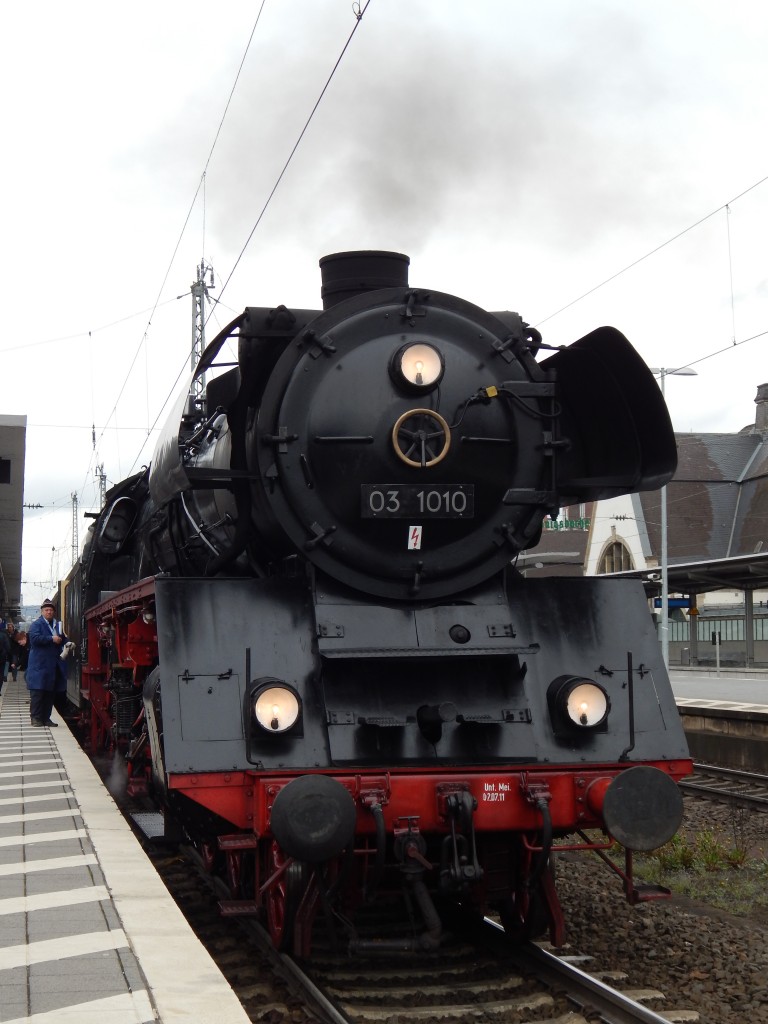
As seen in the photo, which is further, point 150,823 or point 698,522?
point 698,522

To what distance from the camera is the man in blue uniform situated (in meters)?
12.5

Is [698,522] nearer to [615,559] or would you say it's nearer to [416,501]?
[615,559]

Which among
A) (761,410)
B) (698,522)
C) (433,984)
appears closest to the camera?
(433,984)

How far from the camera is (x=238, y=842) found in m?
4.79

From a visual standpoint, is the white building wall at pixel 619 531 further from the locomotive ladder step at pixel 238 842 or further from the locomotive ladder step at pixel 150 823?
the locomotive ladder step at pixel 238 842

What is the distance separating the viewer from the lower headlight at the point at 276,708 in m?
4.84

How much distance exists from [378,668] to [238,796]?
0.90 metres

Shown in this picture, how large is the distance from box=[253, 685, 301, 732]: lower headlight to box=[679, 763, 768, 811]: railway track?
243 inches

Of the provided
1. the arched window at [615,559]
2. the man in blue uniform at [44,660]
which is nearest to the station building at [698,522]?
the arched window at [615,559]

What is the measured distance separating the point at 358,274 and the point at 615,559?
146 ft

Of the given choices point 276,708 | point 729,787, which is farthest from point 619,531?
point 276,708

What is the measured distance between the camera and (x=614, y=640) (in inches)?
217

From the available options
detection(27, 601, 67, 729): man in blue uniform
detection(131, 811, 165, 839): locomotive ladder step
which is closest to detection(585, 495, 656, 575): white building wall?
detection(27, 601, 67, 729): man in blue uniform

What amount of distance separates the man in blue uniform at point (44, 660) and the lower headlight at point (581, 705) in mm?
8443
